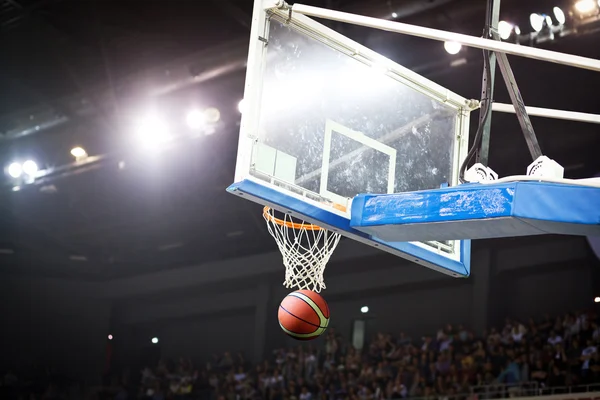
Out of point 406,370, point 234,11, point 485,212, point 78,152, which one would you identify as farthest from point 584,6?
point 78,152

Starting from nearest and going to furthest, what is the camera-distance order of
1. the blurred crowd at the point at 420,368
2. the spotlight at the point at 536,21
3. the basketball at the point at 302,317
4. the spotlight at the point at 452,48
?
the basketball at the point at 302,317 < the spotlight at the point at 536,21 < the spotlight at the point at 452,48 < the blurred crowd at the point at 420,368

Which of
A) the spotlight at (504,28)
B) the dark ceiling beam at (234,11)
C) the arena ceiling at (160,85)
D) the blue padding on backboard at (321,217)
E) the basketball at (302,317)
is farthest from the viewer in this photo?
the dark ceiling beam at (234,11)

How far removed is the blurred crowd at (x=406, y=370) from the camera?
11.7 m

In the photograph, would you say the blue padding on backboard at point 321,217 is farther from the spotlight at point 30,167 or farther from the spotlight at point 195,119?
the spotlight at point 30,167

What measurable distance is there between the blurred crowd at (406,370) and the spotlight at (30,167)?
5050mm

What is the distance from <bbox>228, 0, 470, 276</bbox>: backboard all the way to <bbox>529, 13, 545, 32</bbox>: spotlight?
121 inches

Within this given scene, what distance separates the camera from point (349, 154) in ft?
17.4

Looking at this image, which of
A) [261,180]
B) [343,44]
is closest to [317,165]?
[261,180]

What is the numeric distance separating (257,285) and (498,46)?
1434cm

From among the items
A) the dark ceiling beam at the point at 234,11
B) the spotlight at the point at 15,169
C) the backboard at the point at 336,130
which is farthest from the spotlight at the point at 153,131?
the backboard at the point at 336,130

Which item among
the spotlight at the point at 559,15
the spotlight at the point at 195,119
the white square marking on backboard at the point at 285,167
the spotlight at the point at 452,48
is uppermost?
the spotlight at the point at 559,15

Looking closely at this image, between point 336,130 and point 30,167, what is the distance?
1011cm

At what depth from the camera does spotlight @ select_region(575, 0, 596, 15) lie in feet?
28.5

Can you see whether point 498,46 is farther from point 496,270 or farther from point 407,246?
point 496,270
